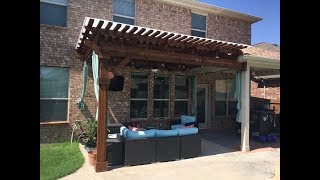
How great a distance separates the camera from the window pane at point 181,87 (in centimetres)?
1193

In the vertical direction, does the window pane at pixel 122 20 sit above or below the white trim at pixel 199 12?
below

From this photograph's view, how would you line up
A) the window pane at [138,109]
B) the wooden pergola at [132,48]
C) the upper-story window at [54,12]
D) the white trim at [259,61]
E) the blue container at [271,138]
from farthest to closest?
the window pane at [138,109], the blue container at [271,138], the upper-story window at [54,12], the white trim at [259,61], the wooden pergola at [132,48]

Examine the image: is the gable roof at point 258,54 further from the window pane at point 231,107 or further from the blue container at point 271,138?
the window pane at point 231,107

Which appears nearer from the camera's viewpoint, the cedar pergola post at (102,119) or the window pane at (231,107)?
the cedar pergola post at (102,119)

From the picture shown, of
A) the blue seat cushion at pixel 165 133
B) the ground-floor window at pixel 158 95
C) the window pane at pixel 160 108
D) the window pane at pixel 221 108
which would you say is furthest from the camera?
the window pane at pixel 221 108

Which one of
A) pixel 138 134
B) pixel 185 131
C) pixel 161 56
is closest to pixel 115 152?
pixel 138 134

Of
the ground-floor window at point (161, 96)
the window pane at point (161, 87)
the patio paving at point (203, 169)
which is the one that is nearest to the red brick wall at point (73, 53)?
the ground-floor window at point (161, 96)

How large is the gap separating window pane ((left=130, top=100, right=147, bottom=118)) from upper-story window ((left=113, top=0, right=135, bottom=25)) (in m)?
3.70

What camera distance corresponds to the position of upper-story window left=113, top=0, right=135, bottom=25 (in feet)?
34.2

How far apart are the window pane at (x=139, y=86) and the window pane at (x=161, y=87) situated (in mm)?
522

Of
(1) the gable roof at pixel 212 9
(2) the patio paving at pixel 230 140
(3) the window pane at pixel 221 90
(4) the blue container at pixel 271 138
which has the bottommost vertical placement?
(2) the patio paving at pixel 230 140
